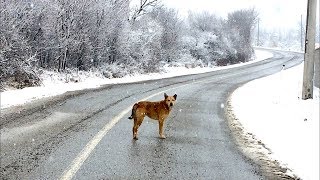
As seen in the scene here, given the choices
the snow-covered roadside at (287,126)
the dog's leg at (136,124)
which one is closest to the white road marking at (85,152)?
the dog's leg at (136,124)

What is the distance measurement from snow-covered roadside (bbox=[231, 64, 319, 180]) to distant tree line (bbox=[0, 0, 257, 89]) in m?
10.0

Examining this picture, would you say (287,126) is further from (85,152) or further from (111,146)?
(85,152)

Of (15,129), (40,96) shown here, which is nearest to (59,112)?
(15,129)

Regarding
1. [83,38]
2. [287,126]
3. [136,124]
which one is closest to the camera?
[136,124]

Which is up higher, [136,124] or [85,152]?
[136,124]

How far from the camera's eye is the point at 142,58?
1179 inches

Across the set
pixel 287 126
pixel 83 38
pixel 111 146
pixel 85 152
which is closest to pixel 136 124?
pixel 111 146

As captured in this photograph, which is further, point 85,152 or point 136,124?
point 136,124

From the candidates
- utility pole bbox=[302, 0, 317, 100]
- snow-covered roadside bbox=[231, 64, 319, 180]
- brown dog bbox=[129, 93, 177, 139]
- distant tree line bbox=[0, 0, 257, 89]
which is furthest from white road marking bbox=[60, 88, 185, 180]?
distant tree line bbox=[0, 0, 257, 89]

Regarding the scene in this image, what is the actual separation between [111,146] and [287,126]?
4863 mm

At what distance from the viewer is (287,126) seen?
33.0ft

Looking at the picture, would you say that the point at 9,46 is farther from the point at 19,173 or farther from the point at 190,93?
the point at 19,173

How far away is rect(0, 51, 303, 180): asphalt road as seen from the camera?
6004 mm

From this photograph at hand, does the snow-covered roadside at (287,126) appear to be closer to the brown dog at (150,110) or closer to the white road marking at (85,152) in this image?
the brown dog at (150,110)
